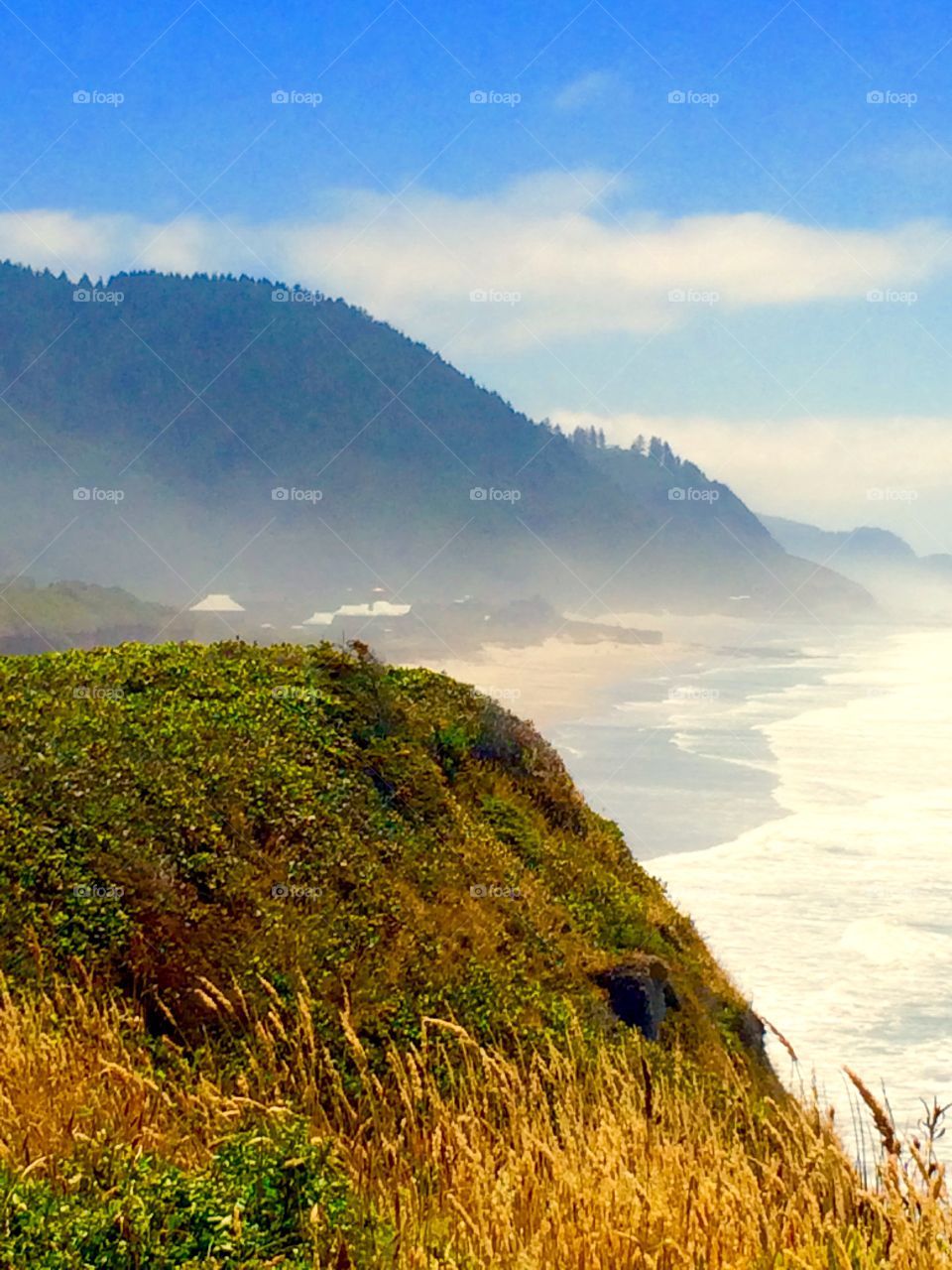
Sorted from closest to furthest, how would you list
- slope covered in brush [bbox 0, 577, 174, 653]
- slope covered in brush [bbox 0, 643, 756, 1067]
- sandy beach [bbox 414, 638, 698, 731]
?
slope covered in brush [bbox 0, 643, 756, 1067] → sandy beach [bbox 414, 638, 698, 731] → slope covered in brush [bbox 0, 577, 174, 653]

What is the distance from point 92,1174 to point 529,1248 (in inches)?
71.1

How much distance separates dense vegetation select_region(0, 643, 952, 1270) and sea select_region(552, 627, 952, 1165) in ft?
3.09

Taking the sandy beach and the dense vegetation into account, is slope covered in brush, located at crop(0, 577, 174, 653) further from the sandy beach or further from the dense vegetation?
the dense vegetation

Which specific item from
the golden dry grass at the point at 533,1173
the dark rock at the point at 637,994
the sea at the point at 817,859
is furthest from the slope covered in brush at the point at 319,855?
the sea at the point at 817,859

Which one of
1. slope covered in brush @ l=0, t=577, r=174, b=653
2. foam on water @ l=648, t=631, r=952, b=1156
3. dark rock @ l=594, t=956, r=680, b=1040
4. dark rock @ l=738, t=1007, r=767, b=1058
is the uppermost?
slope covered in brush @ l=0, t=577, r=174, b=653

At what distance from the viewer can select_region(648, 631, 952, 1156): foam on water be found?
24.5 m

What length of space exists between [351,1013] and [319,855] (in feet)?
7.21

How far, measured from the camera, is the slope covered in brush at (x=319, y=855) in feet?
32.1

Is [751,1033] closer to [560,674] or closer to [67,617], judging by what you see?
[560,674]

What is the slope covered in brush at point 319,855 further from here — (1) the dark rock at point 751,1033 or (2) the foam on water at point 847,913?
(2) the foam on water at point 847,913

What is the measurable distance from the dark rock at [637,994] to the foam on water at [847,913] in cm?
463

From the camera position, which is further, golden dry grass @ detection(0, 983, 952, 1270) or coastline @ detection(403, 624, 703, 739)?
coastline @ detection(403, 624, 703, 739)

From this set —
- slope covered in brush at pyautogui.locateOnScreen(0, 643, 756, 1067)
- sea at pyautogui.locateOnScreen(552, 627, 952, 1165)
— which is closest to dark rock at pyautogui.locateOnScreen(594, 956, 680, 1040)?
slope covered in brush at pyautogui.locateOnScreen(0, 643, 756, 1067)

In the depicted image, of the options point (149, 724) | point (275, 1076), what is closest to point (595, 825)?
point (149, 724)
